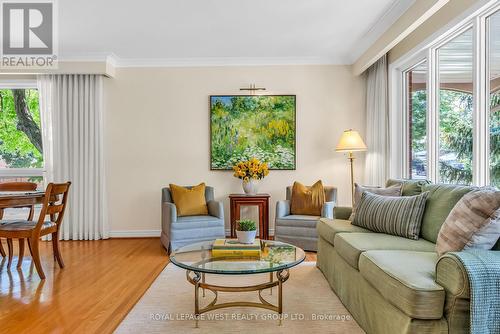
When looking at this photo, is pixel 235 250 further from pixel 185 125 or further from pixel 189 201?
pixel 185 125

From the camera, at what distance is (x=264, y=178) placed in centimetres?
498

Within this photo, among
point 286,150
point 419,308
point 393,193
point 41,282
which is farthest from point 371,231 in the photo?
point 41,282

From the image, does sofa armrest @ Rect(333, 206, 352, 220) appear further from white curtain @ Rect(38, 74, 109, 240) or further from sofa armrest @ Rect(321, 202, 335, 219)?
white curtain @ Rect(38, 74, 109, 240)

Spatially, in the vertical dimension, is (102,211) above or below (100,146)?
below

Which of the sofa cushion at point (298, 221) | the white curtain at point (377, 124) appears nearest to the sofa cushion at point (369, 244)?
the sofa cushion at point (298, 221)

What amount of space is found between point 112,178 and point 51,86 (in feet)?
5.08

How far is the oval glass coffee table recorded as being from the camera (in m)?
2.16

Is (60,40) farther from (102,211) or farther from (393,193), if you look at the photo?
(393,193)

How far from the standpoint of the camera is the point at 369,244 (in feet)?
7.84

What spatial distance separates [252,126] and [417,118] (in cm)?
217

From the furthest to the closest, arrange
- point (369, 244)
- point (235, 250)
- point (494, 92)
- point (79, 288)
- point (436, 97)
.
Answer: point (436, 97), point (79, 288), point (494, 92), point (235, 250), point (369, 244)

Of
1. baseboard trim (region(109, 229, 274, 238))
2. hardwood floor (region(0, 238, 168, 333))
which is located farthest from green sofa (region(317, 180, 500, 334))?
baseboard trim (region(109, 229, 274, 238))

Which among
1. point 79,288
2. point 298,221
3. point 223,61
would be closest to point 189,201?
point 298,221

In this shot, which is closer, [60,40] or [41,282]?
[41,282]
